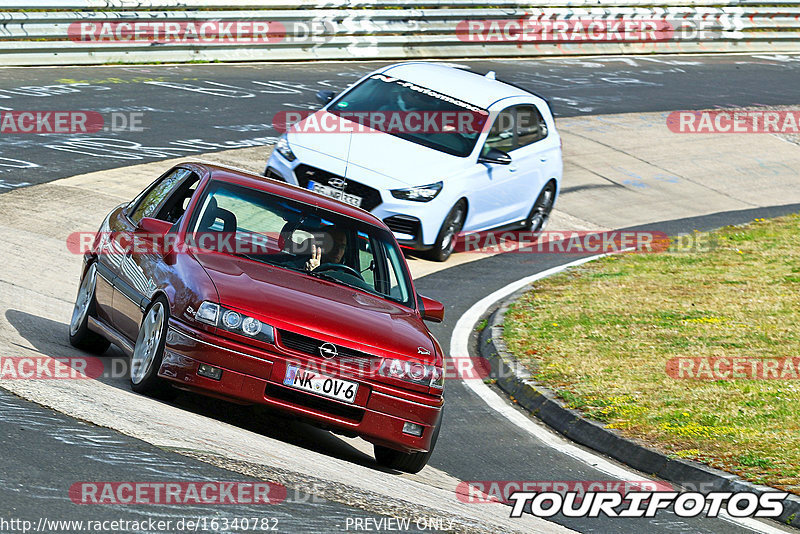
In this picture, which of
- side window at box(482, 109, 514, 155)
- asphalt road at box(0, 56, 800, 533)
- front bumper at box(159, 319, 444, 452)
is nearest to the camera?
asphalt road at box(0, 56, 800, 533)

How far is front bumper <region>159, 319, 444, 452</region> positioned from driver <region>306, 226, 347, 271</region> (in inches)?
53.8

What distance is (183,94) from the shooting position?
21.2 m

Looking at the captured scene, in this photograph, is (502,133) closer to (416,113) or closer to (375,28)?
(416,113)

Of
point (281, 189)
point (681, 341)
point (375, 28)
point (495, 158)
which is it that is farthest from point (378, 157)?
point (375, 28)

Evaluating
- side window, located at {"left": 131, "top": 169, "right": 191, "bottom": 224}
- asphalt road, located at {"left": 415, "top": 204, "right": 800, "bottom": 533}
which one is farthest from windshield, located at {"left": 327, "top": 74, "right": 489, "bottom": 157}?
side window, located at {"left": 131, "top": 169, "right": 191, "bottom": 224}

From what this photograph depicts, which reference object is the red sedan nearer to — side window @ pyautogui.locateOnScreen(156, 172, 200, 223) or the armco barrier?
side window @ pyautogui.locateOnScreen(156, 172, 200, 223)

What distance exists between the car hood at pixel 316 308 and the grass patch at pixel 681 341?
2284 mm

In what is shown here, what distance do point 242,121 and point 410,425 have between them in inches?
520

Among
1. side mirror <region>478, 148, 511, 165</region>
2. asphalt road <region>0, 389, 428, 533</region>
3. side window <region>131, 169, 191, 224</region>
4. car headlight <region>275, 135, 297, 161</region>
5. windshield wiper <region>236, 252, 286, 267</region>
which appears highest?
side window <region>131, 169, 191, 224</region>

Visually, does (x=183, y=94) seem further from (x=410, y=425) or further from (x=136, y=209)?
(x=410, y=425)

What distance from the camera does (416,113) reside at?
50.3ft

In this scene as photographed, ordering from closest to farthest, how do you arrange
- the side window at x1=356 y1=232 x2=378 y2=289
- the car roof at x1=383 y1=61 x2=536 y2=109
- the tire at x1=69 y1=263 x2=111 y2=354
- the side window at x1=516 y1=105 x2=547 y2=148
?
the side window at x1=356 y1=232 x2=378 y2=289
the tire at x1=69 y1=263 x2=111 y2=354
the car roof at x1=383 y1=61 x2=536 y2=109
the side window at x1=516 y1=105 x2=547 y2=148

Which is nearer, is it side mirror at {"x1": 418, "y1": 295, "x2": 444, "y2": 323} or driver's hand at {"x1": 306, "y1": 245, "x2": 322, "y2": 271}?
driver's hand at {"x1": 306, "y1": 245, "x2": 322, "y2": 271}

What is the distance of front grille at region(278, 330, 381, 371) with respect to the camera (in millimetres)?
7301
